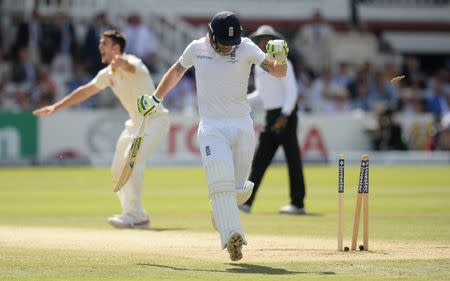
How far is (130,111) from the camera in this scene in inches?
451

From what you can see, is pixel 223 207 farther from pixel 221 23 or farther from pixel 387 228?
pixel 387 228

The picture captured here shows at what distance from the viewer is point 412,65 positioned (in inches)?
1073

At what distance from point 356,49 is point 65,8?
7.28 metres

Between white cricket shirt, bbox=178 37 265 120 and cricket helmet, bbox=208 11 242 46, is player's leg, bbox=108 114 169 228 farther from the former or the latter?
cricket helmet, bbox=208 11 242 46

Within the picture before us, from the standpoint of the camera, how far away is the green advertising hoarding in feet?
71.1

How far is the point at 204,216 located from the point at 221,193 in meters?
4.28

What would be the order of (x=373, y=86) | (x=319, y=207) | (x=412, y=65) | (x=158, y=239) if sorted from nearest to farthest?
(x=158, y=239), (x=319, y=207), (x=373, y=86), (x=412, y=65)

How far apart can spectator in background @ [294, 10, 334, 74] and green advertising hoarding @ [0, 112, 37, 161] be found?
765 cm

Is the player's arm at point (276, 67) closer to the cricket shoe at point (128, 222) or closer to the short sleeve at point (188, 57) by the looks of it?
the short sleeve at point (188, 57)

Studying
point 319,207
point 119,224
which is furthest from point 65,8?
point 119,224

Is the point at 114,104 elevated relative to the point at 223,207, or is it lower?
elevated

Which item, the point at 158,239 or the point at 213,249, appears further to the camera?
the point at 158,239

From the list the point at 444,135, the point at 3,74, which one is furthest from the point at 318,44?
the point at 3,74

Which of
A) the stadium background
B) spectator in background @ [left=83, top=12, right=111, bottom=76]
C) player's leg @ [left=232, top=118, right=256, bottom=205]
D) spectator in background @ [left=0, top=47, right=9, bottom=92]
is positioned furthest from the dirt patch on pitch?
spectator in background @ [left=83, top=12, right=111, bottom=76]
